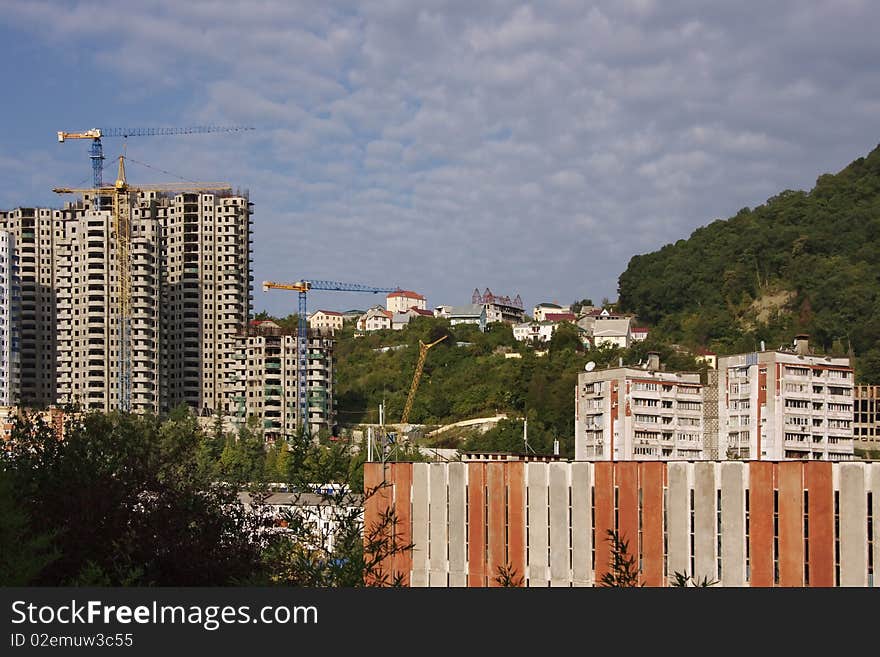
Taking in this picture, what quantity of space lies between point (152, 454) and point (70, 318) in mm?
88583

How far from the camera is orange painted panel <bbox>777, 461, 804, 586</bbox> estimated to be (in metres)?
30.5

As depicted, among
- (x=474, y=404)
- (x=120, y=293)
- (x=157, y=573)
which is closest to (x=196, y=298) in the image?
(x=120, y=293)

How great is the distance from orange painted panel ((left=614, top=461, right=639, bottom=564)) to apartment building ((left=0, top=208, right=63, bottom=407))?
271 ft

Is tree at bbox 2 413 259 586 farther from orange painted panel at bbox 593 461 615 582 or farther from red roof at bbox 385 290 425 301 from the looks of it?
red roof at bbox 385 290 425 301

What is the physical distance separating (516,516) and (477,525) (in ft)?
6.38

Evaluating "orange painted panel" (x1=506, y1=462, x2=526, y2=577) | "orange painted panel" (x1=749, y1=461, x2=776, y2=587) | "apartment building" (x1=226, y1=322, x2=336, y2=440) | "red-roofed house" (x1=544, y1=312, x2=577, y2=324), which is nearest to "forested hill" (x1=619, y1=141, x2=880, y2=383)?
"red-roofed house" (x1=544, y1=312, x2=577, y2=324)

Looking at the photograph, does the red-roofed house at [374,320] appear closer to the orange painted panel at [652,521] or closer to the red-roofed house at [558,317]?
the red-roofed house at [558,317]

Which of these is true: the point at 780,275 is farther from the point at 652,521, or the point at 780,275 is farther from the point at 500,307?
the point at 652,521

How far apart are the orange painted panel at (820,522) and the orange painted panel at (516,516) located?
919 cm

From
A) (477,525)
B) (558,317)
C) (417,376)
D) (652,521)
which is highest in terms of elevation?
(558,317)

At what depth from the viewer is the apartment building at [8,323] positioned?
344 feet

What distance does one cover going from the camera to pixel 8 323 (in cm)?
10619

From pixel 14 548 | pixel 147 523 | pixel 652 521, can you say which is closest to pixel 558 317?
pixel 652 521

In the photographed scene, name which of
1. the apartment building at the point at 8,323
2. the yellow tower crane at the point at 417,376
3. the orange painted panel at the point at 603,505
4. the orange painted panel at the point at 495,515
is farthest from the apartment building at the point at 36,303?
the orange painted panel at the point at 603,505
